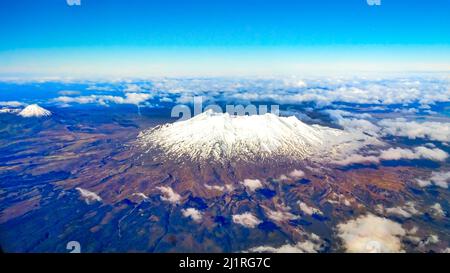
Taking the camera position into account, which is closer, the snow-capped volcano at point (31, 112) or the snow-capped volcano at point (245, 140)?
the snow-capped volcano at point (245, 140)

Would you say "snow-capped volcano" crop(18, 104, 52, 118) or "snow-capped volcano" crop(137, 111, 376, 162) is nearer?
"snow-capped volcano" crop(137, 111, 376, 162)

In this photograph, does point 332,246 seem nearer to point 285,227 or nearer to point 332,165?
point 285,227

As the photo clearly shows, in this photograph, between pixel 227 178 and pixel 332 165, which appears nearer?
pixel 227 178

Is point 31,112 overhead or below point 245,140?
overhead

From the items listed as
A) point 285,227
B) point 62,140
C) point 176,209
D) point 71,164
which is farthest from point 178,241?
point 62,140

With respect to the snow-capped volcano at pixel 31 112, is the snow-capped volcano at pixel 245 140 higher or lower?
lower

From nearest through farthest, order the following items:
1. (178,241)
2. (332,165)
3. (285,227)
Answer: (178,241) → (285,227) → (332,165)

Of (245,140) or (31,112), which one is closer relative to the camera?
(245,140)

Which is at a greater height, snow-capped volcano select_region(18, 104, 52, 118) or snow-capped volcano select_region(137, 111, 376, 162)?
snow-capped volcano select_region(18, 104, 52, 118)
